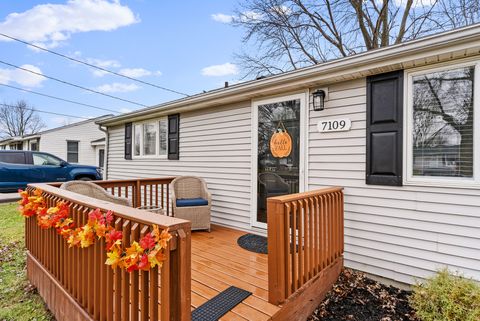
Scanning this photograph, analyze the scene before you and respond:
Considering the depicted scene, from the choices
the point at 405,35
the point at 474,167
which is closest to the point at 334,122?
the point at 474,167

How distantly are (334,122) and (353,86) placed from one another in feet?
1.63

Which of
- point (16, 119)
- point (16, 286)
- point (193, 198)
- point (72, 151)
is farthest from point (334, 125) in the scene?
point (16, 119)

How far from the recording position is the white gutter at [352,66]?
239 centimetres

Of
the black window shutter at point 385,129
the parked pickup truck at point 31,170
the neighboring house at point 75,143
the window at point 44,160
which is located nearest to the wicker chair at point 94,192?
the black window shutter at point 385,129

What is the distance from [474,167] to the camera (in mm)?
2512

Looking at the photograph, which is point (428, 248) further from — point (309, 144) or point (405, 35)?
point (405, 35)

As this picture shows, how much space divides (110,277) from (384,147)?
118 inches

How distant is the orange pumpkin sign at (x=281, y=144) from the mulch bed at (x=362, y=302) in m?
1.84

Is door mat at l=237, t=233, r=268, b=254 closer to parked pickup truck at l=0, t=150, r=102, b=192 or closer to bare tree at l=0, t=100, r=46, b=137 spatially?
parked pickup truck at l=0, t=150, r=102, b=192

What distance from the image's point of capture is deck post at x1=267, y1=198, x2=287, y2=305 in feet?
6.84

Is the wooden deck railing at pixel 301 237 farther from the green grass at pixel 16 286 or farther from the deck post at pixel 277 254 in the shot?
the green grass at pixel 16 286

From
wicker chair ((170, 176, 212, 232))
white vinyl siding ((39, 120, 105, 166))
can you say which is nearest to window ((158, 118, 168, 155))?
wicker chair ((170, 176, 212, 232))

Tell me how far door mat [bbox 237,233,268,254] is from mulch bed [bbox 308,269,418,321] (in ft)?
3.28

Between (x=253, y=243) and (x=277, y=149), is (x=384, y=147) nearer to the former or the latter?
(x=277, y=149)
